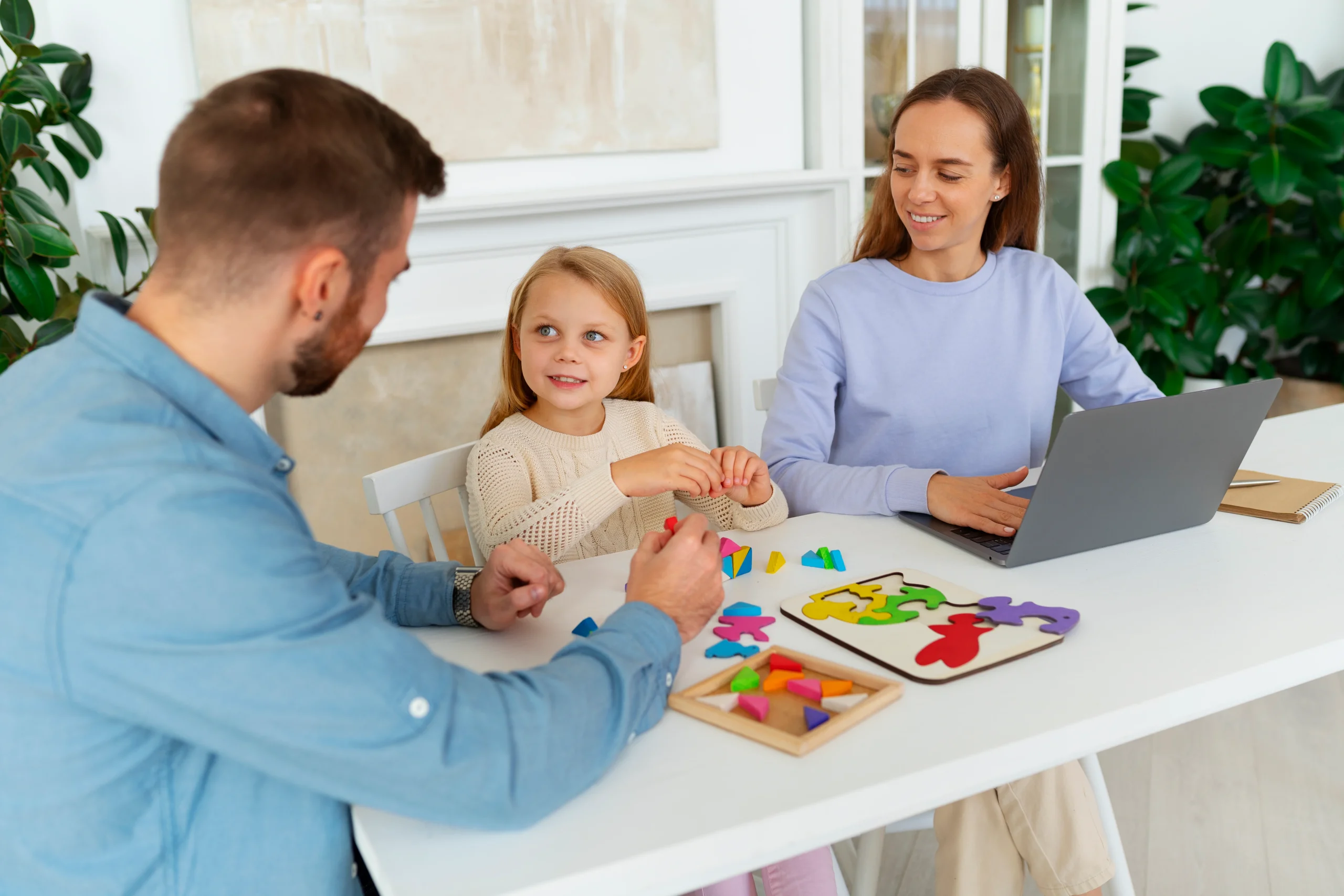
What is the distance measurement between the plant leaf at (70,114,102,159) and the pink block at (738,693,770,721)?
216 cm

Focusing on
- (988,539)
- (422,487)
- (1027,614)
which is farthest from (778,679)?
(422,487)

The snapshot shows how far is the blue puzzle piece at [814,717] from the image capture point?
87 cm

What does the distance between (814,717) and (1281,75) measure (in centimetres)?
360

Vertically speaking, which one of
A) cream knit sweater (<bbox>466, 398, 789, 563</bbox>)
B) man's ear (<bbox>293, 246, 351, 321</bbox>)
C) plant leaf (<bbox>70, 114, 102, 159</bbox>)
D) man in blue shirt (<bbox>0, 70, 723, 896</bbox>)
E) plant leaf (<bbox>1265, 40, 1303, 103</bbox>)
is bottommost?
cream knit sweater (<bbox>466, 398, 789, 563</bbox>)

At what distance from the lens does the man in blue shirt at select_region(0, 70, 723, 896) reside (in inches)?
26.3

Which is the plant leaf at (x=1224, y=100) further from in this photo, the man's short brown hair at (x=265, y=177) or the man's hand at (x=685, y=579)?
the man's short brown hair at (x=265, y=177)

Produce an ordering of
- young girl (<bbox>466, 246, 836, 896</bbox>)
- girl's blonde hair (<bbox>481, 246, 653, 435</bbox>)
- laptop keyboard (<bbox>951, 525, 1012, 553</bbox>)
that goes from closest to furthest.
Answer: laptop keyboard (<bbox>951, 525, 1012, 553</bbox>), young girl (<bbox>466, 246, 836, 896</bbox>), girl's blonde hair (<bbox>481, 246, 653, 435</bbox>)

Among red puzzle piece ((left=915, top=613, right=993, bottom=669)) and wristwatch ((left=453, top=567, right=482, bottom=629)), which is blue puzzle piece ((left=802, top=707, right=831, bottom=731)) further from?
wristwatch ((left=453, top=567, right=482, bottom=629))

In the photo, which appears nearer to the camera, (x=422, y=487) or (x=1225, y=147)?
(x=422, y=487)

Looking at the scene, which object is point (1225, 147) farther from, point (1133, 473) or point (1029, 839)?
point (1029, 839)

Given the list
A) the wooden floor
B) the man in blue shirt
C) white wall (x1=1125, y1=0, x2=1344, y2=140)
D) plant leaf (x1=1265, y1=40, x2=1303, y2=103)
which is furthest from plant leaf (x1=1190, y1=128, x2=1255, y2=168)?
the man in blue shirt

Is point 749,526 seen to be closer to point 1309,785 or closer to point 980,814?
point 980,814

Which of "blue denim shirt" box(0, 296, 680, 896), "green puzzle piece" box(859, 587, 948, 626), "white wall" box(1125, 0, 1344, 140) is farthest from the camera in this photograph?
"white wall" box(1125, 0, 1344, 140)

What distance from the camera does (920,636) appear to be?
1.04 metres
